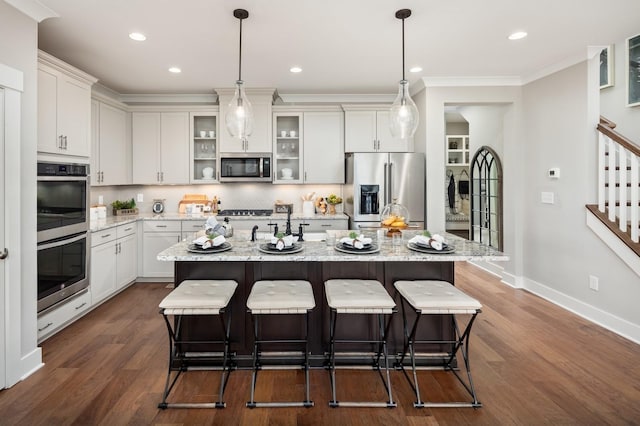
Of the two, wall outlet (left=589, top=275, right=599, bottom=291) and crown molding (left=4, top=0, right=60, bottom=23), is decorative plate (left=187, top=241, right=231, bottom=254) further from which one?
wall outlet (left=589, top=275, right=599, bottom=291)

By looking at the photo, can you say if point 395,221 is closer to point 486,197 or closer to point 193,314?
point 193,314

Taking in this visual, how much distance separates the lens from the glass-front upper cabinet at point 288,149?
5.30 m

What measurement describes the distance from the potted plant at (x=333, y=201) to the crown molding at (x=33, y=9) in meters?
3.67

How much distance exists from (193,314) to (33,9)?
2471 mm

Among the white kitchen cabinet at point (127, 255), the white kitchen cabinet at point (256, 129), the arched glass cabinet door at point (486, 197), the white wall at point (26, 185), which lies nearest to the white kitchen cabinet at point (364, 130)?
the white kitchen cabinet at point (256, 129)

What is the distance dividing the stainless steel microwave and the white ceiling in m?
1.03

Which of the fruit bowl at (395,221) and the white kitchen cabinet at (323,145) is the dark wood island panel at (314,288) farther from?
the white kitchen cabinet at (323,145)

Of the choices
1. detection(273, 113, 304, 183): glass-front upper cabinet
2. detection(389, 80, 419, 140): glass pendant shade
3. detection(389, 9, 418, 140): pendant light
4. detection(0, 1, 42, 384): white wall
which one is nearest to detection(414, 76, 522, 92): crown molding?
detection(273, 113, 304, 183): glass-front upper cabinet

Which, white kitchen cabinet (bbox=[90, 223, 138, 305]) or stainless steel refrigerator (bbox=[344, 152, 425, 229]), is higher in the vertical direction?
stainless steel refrigerator (bbox=[344, 152, 425, 229])

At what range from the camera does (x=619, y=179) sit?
3.56 m

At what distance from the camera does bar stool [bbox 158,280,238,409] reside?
216 centimetres

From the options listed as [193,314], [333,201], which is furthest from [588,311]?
[193,314]

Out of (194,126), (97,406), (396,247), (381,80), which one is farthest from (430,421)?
(194,126)

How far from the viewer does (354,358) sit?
2693 millimetres
